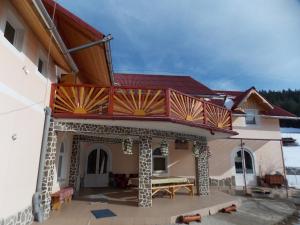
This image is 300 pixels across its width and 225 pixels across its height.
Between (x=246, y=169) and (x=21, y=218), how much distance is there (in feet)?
50.0

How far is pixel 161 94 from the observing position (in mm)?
9094

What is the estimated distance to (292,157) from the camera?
779 inches

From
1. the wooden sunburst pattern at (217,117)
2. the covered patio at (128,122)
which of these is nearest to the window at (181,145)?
the wooden sunburst pattern at (217,117)

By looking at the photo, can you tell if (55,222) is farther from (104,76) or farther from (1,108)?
(104,76)

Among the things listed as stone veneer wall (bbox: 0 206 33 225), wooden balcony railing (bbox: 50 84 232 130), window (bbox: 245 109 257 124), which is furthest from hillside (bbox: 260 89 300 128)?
stone veneer wall (bbox: 0 206 33 225)

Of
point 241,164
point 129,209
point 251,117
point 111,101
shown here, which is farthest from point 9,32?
point 251,117

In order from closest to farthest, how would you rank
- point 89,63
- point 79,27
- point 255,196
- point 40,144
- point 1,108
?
point 1,108 → point 40,144 → point 79,27 → point 89,63 → point 255,196

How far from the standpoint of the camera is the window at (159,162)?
15.5 metres

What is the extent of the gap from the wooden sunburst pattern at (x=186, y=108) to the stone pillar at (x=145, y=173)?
162cm

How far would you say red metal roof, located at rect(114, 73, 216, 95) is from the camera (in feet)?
60.3

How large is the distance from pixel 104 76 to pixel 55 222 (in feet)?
21.8

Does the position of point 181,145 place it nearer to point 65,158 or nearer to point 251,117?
point 251,117

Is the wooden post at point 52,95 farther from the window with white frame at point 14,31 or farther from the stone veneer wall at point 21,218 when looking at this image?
the stone veneer wall at point 21,218

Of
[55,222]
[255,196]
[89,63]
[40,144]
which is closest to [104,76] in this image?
[89,63]
